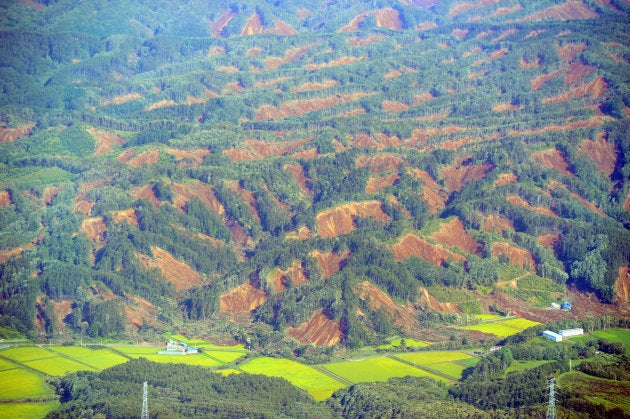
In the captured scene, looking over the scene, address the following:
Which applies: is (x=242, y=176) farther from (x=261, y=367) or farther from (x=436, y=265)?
(x=261, y=367)

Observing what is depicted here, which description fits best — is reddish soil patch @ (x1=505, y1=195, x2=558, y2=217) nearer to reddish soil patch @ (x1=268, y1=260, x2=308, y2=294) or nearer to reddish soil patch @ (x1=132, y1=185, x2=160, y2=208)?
reddish soil patch @ (x1=268, y1=260, x2=308, y2=294)

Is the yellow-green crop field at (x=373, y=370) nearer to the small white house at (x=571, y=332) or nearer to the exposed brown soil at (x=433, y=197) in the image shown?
the small white house at (x=571, y=332)

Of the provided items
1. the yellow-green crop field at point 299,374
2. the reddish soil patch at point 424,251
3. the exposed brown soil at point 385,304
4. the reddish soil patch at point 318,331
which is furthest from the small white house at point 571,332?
the reddish soil patch at point 424,251

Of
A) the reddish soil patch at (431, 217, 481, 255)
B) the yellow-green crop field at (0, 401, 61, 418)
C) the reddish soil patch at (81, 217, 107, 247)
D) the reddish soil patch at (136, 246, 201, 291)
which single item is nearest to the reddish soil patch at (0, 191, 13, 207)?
the reddish soil patch at (81, 217, 107, 247)

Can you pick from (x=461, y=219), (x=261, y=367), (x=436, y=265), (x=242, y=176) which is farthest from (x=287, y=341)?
(x=242, y=176)

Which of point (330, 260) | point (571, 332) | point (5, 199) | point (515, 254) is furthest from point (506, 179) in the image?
point (5, 199)
